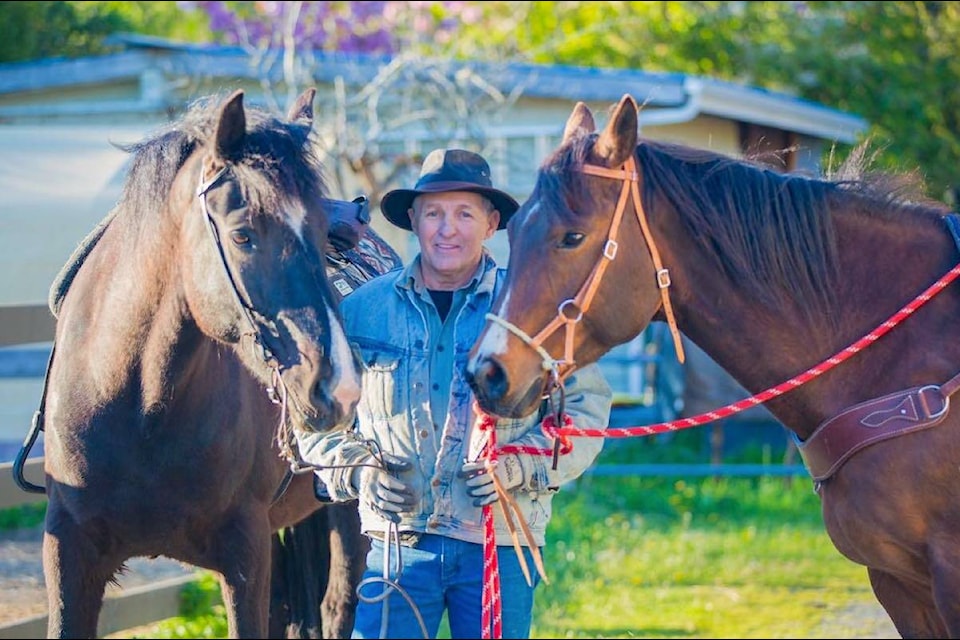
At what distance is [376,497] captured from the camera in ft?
11.2

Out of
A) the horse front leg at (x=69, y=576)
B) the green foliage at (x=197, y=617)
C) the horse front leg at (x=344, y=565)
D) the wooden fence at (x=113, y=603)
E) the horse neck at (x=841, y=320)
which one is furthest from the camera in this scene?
the green foliage at (x=197, y=617)

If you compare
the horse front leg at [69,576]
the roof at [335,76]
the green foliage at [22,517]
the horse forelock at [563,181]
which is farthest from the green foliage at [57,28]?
the horse forelock at [563,181]

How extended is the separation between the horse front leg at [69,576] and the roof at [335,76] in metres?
8.44

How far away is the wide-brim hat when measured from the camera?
141 inches

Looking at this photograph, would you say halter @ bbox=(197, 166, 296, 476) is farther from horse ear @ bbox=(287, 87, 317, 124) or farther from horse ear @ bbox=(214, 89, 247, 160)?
horse ear @ bbox=(287, 87, 317, 124)

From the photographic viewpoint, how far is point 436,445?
11.6 feet

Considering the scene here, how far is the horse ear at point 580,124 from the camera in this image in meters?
3.42

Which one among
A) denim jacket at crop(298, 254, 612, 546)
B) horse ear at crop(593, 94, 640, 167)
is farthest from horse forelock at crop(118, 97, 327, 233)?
horse ear at crop(593, 94, 640, 167)

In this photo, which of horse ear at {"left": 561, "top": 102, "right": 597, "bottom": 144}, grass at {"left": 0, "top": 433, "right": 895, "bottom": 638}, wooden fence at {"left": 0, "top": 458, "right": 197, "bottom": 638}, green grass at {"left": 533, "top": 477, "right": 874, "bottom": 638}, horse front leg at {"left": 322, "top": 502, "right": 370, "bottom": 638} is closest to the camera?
horse ear at {"left": 561, "top": 102, "right": 597, "bottom": 144}

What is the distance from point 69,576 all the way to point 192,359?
79 cm

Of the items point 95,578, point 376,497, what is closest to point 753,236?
point 376,497

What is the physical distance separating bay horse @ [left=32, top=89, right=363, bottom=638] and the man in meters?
0.28

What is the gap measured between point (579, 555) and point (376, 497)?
5026mm

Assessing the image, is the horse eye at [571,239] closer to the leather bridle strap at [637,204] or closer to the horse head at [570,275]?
the horse head at [570,275]
